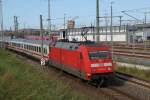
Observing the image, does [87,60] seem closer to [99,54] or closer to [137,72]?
[99,54]

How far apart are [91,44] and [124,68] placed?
9.14 metres

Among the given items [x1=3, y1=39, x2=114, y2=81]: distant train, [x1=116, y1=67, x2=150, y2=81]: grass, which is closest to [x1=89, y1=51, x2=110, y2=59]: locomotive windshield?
[x1=3, y1=39, x2=114, y2=81]: distant train

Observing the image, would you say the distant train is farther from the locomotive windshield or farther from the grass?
the grass

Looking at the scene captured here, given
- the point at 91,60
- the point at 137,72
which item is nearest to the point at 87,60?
the point at 91,60

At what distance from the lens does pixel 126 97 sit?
1800cm

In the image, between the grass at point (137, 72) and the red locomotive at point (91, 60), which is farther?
the grass at point (137, 72)

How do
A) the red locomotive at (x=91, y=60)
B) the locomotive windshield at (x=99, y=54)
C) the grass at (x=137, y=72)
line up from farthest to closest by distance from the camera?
the grass at (x=137, y=72), the locomotive windshield at (x=99, y=54), the red locomotive at (x=91, y=60)

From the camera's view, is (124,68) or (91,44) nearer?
(91,44)

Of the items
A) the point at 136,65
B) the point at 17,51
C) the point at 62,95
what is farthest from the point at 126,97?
the point at 17,51

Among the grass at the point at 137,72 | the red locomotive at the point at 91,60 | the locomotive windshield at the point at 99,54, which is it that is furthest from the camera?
the grass at the point at 137,72

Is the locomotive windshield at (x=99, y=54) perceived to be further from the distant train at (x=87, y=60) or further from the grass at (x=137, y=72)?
the grass at (x=137, y=72)

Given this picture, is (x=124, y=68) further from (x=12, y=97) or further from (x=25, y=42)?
(x=25, y=42)

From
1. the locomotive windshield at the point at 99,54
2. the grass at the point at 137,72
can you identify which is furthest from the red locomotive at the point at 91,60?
the grass at the point at 137,72

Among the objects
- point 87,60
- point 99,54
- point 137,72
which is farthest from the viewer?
point 137,72
